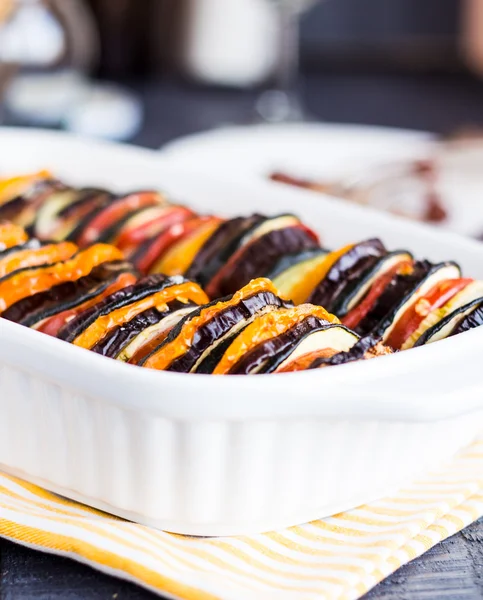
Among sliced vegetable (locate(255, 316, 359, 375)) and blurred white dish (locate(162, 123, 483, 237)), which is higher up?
sliced vegetable (locate(255, 316, 359, 375))

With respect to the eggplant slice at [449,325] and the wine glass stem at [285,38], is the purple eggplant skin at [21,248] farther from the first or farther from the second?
the wine glass stem at [285,38]

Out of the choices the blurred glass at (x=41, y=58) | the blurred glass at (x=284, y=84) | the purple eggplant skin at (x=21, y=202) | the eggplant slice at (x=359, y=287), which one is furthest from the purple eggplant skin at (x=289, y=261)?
the blurred glass at (x=284, y=84)

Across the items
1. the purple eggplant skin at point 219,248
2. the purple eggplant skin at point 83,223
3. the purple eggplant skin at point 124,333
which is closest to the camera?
the purple eggplant skin at point 124,333

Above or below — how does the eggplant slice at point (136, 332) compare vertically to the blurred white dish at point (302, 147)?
above

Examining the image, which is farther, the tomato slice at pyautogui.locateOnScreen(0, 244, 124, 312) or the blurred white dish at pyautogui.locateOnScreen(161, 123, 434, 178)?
the blurred white dish at pyautogui.locateOnScreen(161, 123, 434, 178)

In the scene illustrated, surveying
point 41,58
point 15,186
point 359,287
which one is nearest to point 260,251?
point 359,287

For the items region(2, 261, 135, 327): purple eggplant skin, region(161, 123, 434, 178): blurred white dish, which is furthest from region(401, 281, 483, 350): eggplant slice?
region(161, 123, 434, 178): blurred white dish

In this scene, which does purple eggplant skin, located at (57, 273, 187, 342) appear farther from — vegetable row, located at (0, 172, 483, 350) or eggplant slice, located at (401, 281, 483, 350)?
eggplant slice, located at (401, 281, 483, 350)
